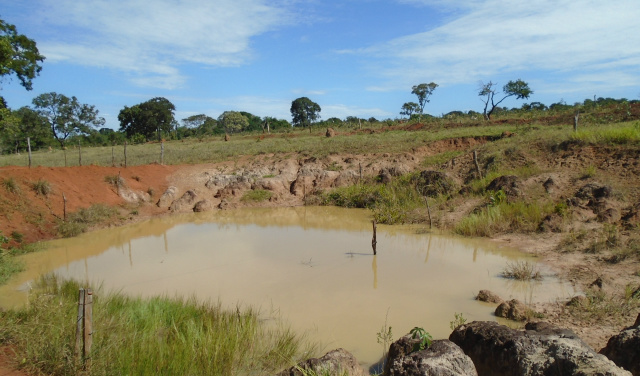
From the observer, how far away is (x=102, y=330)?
16.5 ft

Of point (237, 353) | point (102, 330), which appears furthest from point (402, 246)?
point (102, 330)

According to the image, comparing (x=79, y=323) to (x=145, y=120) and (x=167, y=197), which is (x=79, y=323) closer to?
(x=167, y=197)

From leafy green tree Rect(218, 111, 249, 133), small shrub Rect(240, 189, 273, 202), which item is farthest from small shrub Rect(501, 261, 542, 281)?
leafy green tree Rect(218, 111, 249, 133)

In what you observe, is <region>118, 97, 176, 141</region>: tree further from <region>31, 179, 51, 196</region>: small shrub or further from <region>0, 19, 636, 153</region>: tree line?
<region>31, 179, 51, 196</region>: small shrub

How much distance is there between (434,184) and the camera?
54.6 feet

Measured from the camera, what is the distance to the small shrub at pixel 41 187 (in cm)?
1467

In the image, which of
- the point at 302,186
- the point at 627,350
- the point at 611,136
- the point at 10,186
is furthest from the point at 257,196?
the point at 627,350

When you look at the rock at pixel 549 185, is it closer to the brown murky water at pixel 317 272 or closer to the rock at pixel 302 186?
the brown murky water at pixel 317 272

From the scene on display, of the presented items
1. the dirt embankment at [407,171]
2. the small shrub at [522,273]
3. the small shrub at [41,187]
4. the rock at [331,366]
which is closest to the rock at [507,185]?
the dirt embankment at [407,171]

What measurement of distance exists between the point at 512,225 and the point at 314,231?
232 inches

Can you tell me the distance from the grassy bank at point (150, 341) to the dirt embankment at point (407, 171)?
162 inches

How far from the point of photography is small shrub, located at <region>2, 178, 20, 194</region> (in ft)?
45.2

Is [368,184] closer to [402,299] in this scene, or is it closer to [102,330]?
[402,299]

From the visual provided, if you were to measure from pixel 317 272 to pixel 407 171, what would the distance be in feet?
37.6
